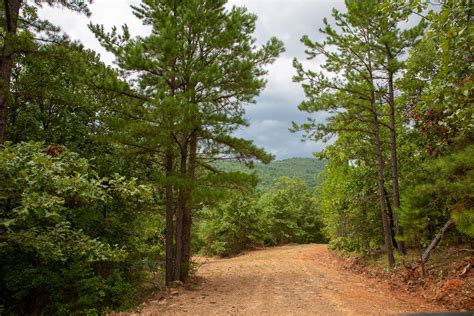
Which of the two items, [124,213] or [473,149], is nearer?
[473,149]

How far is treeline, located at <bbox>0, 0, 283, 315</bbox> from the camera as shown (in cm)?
872

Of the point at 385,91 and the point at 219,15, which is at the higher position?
the point at 219,15

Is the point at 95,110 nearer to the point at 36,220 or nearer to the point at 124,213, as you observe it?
the point at 124,213

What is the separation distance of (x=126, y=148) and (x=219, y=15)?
202 inches

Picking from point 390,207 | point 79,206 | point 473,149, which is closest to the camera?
point 473,149

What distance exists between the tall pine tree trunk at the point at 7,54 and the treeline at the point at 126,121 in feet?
0.10

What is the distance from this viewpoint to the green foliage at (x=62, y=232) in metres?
5.30

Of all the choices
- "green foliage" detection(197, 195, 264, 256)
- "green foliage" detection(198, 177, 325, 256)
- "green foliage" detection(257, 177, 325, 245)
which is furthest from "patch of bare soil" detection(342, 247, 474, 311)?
"green foliage" detection(257, 177, 325, 245)

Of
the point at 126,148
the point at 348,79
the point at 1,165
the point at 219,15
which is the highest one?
the point at 219,15

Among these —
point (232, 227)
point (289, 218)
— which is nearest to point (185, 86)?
point (232, 227)

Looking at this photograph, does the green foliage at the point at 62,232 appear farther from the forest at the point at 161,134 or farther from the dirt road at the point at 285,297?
the dirt road at the point at 285,297

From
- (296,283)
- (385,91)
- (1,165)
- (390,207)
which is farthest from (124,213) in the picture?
(390,207)

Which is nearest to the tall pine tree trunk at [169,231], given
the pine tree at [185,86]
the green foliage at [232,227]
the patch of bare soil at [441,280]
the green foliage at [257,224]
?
the pine tree at [185,86]

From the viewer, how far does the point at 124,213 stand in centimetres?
1200
